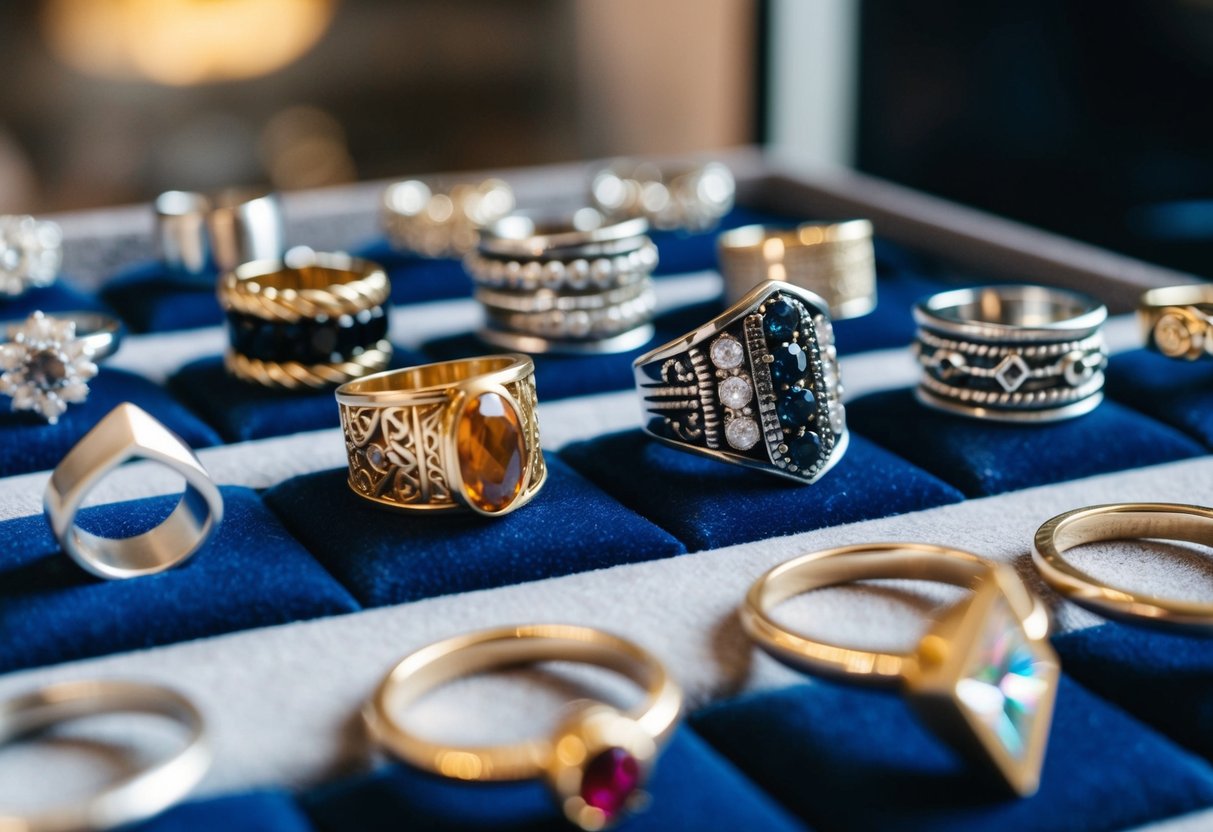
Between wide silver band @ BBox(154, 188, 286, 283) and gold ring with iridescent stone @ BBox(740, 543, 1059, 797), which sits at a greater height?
wide silver band @ BBox(154, 188, 286, 283)

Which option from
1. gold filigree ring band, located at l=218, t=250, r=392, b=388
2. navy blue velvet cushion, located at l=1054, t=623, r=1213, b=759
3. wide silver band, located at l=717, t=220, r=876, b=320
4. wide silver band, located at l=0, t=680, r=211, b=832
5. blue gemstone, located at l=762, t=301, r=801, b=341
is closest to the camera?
wide silver band, located at l=0, t=680, r=211, b=832

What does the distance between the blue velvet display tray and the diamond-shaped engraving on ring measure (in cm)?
5

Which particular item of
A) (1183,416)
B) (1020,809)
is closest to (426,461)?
(1020,809)

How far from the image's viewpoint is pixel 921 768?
773mm

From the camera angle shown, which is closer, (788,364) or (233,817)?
(233,817)

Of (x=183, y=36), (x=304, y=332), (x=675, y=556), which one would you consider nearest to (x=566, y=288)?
(x=304, y=332)

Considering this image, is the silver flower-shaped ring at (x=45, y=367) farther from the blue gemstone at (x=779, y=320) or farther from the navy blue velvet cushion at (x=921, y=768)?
the navy blue velvet cushion at (x=921, y=768)

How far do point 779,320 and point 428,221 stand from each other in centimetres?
93

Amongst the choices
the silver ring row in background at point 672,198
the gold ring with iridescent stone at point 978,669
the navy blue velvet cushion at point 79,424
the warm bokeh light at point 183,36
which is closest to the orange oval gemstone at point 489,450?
the gold ring with iridescent stone at point 978,669

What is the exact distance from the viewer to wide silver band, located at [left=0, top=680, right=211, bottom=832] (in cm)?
68

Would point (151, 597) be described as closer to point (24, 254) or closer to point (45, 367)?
point (45, 367)

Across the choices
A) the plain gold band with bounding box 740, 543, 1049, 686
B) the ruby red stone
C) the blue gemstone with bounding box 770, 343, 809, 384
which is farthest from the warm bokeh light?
the ruby red stone

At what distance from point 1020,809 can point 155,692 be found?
49cm

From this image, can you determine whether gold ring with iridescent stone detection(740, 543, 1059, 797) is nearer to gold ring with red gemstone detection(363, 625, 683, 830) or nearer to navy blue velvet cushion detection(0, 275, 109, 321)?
gold ring with red gemstone detection(363, 625, 683, 830)
